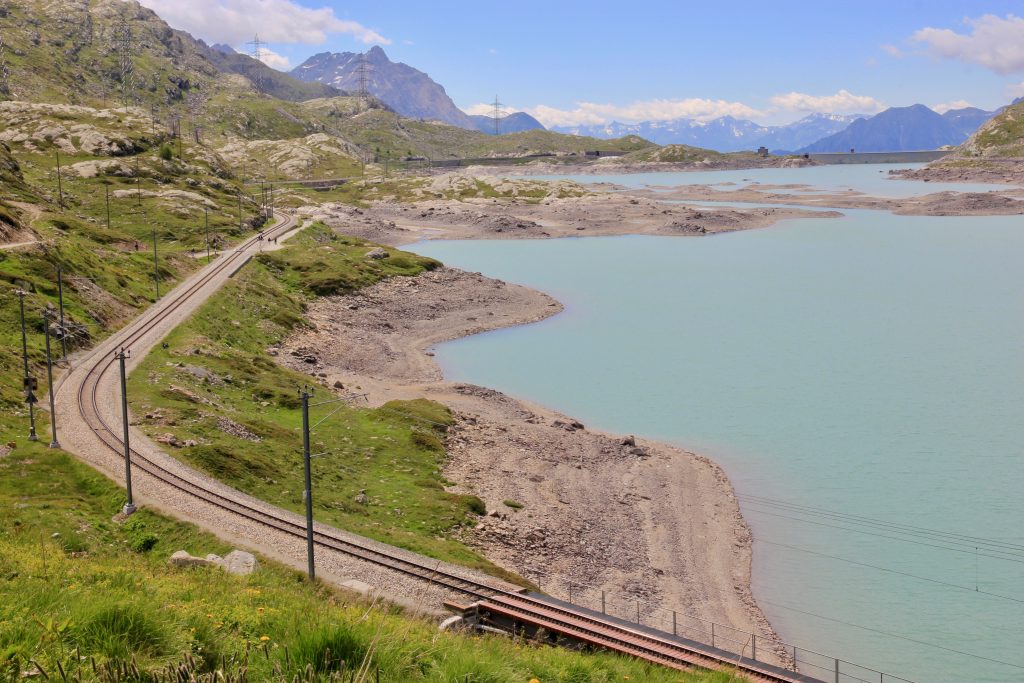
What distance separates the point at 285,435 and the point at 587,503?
2250cm

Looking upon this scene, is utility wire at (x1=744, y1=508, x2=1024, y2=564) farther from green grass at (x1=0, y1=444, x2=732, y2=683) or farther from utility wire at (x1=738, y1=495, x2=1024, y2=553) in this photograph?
green grass at (x1=0, y1=444, x2=732, y2=683)

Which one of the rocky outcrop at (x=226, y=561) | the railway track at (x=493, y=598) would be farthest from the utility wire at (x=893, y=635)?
the rocky outcrop at (x=226, y=561)

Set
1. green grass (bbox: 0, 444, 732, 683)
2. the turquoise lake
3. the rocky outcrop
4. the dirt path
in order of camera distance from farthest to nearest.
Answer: the turquoise lake → the dirt path → the rocky outcrop → green grass (bbox: 0, 444, 732, 683)

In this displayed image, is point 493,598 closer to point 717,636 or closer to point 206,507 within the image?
point 717,636

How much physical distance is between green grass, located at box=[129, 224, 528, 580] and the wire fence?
418 centimetres

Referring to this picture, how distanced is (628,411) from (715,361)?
21397mm

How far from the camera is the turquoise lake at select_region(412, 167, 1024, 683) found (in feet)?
136

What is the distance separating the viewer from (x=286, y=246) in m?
132

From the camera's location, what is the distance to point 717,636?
37500mm

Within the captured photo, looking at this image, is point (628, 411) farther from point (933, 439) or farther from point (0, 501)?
point (0, 501)

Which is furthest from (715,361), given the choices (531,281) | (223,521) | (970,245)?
(970,245)

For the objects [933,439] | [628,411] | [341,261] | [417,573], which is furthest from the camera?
[341,261]

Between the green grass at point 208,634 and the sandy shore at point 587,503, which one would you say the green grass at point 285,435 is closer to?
the sandy shore at point 587,503

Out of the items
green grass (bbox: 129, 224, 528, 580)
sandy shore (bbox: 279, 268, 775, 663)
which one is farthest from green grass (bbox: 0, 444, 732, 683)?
sandy shore (bbox: 279, 268, 775, 663)
